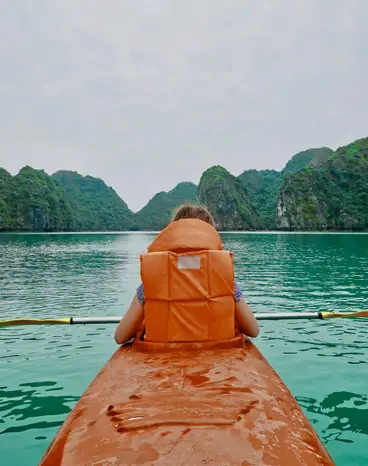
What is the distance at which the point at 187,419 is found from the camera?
2.30m

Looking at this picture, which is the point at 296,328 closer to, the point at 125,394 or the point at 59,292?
the point at 125,394

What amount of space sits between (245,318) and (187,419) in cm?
191

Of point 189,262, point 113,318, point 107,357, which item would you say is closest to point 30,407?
point 113,318

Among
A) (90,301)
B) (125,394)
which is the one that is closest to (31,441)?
(125,394)

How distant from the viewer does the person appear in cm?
363

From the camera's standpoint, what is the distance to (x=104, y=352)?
8.71 meters

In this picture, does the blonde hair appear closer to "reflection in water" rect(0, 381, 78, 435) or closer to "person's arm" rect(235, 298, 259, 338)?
"person's arm" rect(235, 298, 259, 338)

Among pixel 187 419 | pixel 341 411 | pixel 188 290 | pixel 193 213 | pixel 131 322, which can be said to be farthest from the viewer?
pixel 341 411

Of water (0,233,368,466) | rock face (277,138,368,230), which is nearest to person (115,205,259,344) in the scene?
water (0,233,368,466)

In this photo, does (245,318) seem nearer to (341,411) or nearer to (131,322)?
(131,322)

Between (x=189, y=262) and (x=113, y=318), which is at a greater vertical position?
(x=189, y=262)

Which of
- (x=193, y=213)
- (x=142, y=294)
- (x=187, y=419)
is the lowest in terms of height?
(x=187, y=419)

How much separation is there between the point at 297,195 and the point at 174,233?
194m

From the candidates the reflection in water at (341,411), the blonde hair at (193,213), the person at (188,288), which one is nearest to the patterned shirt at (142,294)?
the person at (188,288)
